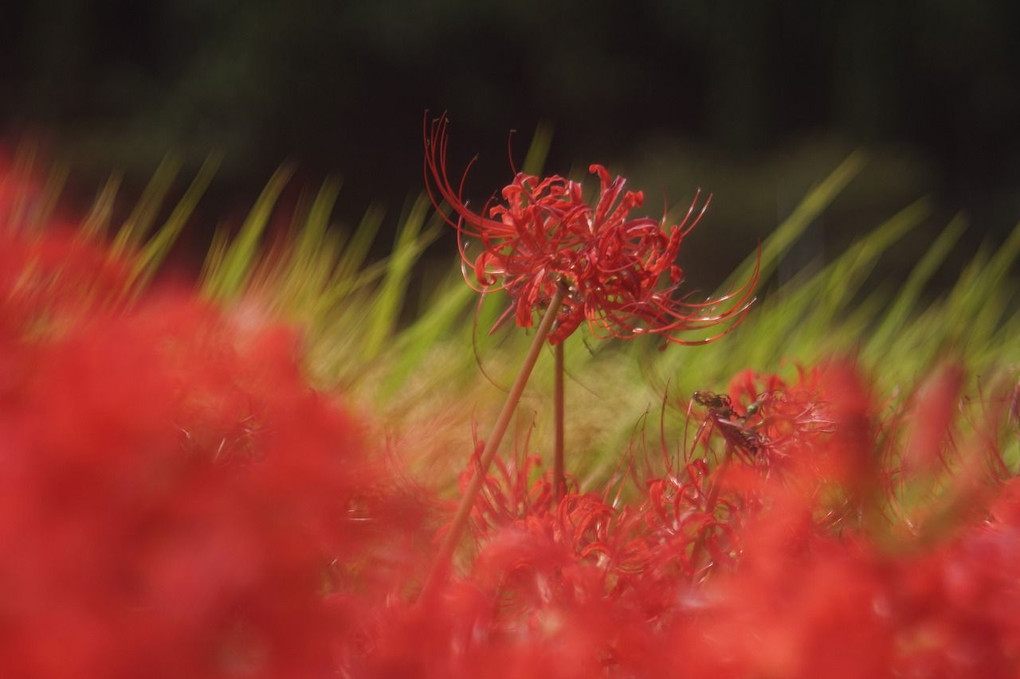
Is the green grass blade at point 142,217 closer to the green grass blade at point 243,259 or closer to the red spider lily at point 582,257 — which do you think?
the green grass blade at point 243,259

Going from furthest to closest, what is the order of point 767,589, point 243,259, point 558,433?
point 243,259 → point 558,433 → point 767,589

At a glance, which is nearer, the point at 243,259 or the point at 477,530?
the point at 477,530

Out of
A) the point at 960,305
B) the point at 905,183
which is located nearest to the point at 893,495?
the point at 960,305

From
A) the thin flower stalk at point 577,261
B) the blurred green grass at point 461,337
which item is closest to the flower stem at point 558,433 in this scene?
the thin flower stalk at point 577,261

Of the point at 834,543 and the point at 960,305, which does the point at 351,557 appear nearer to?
the point at 834,543

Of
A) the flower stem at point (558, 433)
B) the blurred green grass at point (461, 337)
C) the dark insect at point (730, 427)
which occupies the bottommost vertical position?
the blurred green grass at point (461, 337)

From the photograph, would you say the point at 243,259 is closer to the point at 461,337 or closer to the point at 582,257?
the point at 461,337

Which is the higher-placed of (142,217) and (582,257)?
(582,257)

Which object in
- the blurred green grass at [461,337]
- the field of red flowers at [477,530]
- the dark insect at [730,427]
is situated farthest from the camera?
the blurred green grass at [461,337]

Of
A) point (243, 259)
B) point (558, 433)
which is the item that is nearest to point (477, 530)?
point (558, 433)
